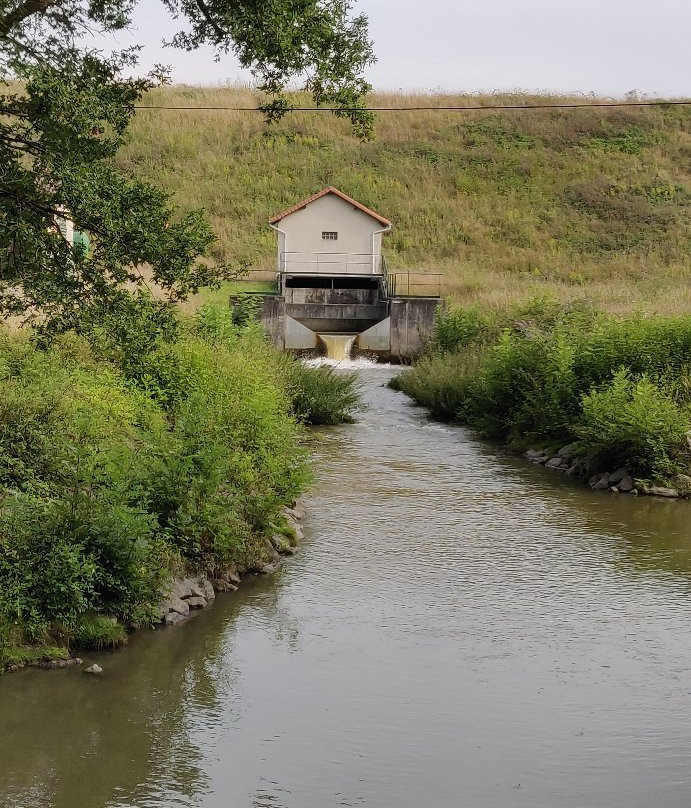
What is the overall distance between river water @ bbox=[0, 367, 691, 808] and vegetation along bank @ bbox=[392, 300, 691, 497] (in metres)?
2.91

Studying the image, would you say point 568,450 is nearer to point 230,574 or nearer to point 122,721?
point 230,574

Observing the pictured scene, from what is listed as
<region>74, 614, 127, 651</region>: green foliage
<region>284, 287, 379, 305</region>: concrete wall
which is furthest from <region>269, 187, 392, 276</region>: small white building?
<region>74, 614, 127, 651</region>: green foliage

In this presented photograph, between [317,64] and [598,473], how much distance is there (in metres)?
8.52

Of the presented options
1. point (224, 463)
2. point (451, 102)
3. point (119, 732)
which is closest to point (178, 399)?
point (224, 463)

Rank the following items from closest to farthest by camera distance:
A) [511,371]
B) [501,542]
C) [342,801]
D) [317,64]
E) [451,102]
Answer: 1. [342,801]
2. [317,64]
3. [501,542]
4. [511,371]
5. [451,102]

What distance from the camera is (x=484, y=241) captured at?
5769cm

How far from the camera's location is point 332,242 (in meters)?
45.7

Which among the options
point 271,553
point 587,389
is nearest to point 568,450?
point 587,389

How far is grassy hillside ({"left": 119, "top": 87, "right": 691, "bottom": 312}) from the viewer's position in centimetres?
5538

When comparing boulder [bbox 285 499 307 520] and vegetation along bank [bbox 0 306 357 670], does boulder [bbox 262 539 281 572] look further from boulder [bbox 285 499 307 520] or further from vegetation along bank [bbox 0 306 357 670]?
boulder [bbox 285 499 307 520]

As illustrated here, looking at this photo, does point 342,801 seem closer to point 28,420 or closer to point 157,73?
point 28,420

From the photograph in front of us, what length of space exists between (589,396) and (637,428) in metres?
2.42

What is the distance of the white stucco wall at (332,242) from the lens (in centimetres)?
4550

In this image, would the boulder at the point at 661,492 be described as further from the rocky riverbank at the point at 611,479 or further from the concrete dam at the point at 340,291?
the concrete dam at the point at 340,291
